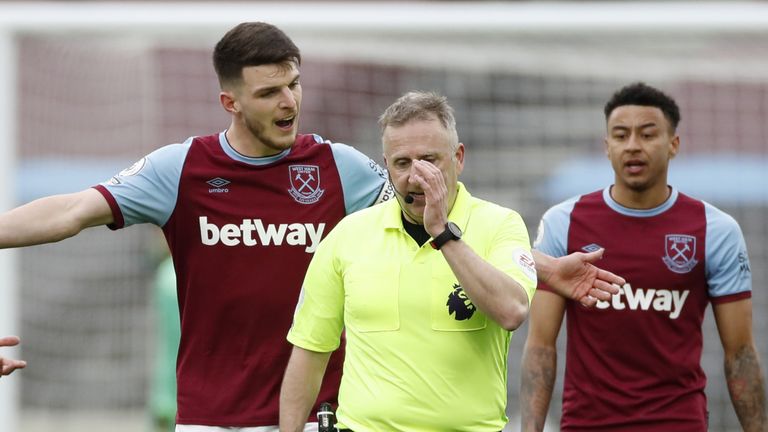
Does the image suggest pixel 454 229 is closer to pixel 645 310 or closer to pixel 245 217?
pixel 245 217

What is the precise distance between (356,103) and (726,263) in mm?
5381

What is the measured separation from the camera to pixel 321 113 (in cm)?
1166

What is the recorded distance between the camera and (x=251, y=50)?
5.45 metres

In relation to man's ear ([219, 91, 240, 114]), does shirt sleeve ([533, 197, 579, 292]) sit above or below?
below

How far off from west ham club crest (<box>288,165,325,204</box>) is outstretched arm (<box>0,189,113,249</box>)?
777 millimetres

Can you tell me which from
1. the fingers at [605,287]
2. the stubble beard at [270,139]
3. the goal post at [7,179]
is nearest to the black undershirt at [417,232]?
the stubble beard at [270,139]

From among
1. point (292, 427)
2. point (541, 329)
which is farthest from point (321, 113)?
point (292, 427)

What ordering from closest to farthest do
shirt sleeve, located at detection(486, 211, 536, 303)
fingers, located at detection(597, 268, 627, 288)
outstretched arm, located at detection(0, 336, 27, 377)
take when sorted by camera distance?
shirt sleeve, located at detection(486, 211, 536, 303) < outstretched arm, located at detection(0, 336, 27, 377) < fingers, located at detection(597, 268, 627, 288)

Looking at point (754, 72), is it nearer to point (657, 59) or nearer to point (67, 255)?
point (657, 59)

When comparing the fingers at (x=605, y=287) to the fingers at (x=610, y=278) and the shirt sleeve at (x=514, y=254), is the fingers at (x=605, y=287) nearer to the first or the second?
the fingers at (x=610, y=278)

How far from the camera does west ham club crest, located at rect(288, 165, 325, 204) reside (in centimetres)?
553

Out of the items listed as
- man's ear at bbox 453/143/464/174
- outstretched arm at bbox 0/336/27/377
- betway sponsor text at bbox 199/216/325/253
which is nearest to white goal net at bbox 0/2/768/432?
betway sponsor text at bbox 199/216/325/253

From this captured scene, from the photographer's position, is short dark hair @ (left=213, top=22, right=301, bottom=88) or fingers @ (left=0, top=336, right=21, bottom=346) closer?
fingers @ (left=0, top=336, right=21, bottom=346)

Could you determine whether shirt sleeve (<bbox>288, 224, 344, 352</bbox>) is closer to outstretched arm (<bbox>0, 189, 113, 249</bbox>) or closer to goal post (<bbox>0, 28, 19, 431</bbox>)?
outstretched arm (<bbox>0, 189, 113, 249</bbox>)
